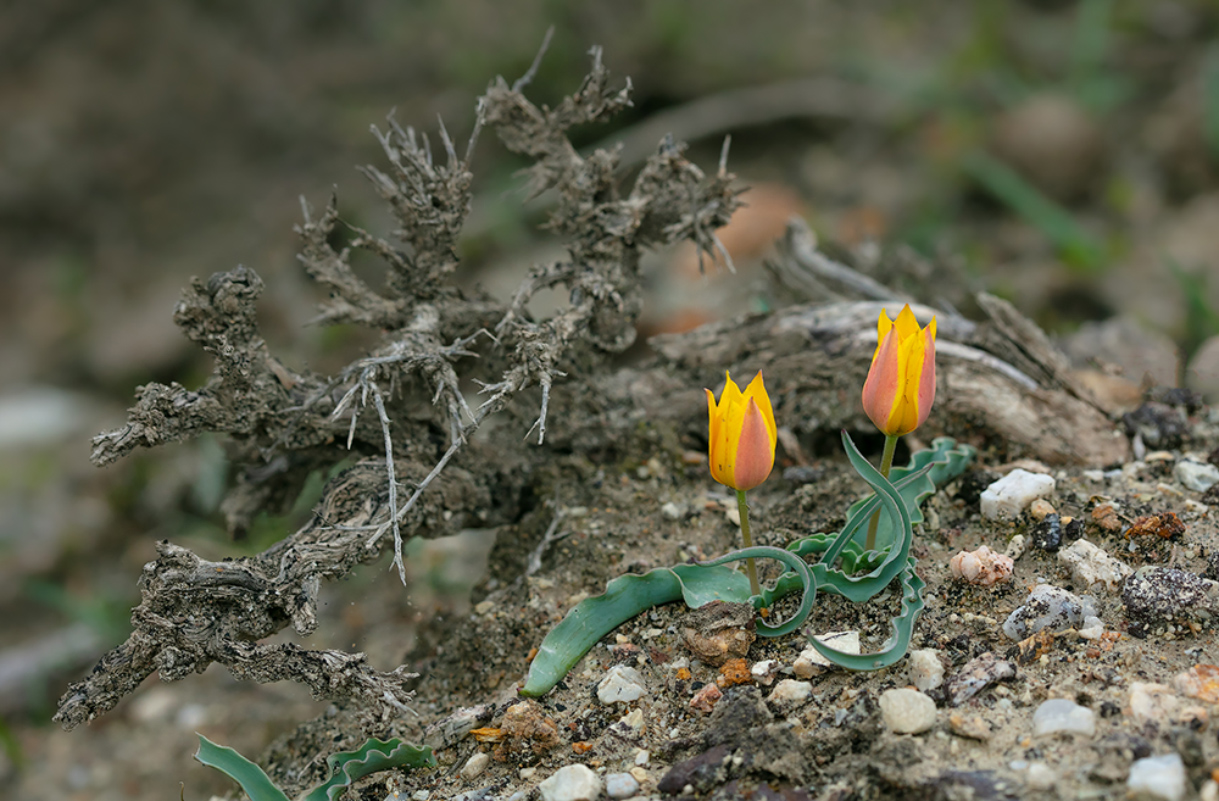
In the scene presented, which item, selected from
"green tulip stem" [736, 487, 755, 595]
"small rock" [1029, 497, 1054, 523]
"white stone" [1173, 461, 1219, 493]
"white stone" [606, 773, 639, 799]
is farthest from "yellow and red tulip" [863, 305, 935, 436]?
"white stone" [1173, 461, 1219, 493]

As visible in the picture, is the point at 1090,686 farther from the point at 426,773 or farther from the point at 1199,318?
the point at 1199,318

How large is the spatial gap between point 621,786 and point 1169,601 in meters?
1.03

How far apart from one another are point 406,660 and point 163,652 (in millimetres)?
689

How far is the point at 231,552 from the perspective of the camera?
319cm

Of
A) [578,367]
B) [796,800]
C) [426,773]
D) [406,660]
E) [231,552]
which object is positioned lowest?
[231,552]

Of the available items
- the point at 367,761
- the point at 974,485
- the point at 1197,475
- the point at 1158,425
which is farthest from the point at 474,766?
the point at 1158,425

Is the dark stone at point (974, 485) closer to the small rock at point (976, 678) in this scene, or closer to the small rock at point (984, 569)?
the small rock at point (984, 569)

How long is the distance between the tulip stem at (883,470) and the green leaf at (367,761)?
3.16 ft

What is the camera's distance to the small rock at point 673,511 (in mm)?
2244

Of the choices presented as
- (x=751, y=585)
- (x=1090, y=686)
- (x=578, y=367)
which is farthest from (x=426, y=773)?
(x=1090, y=686)

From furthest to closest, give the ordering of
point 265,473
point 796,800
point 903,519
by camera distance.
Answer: point 265,473
point 903,519
point 796,800

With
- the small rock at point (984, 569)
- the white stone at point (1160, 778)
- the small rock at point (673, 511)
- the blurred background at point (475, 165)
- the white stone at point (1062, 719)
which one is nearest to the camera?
the white stone at point (1160, 778)

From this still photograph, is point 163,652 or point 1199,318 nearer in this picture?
point 163,652

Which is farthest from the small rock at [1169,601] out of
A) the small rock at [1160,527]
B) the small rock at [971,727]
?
the small rock at [971,727]
